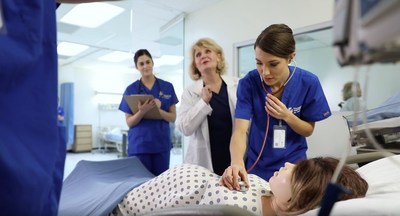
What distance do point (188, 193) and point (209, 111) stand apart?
2.42ft

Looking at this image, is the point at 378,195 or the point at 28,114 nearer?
the point at 28,114

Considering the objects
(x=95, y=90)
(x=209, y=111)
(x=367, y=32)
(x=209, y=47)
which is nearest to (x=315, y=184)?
(x=367, y=32)

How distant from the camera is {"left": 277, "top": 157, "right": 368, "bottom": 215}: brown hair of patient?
0.86 m

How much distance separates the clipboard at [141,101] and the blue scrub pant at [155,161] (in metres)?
0.30

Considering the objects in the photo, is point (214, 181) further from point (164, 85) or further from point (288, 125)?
point (164, 85)

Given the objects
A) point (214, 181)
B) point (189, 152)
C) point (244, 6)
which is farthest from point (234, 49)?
point (214, 181)

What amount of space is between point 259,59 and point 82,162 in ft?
3.91

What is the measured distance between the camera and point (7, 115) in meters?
0.43

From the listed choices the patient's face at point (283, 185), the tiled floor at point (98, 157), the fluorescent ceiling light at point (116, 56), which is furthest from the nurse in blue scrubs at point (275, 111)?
the fluorescent ceiling light at point (116, 56)

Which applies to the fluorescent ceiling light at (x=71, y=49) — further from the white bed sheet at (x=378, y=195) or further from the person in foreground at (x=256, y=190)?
the white bed sheet at (x=378, y=195)

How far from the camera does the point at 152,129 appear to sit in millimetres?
2211

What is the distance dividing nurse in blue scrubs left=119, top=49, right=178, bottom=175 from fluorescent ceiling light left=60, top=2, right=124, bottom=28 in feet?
5.91

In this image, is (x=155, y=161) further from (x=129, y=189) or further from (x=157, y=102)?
(x=129, y=189)

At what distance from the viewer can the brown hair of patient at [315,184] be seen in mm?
863
